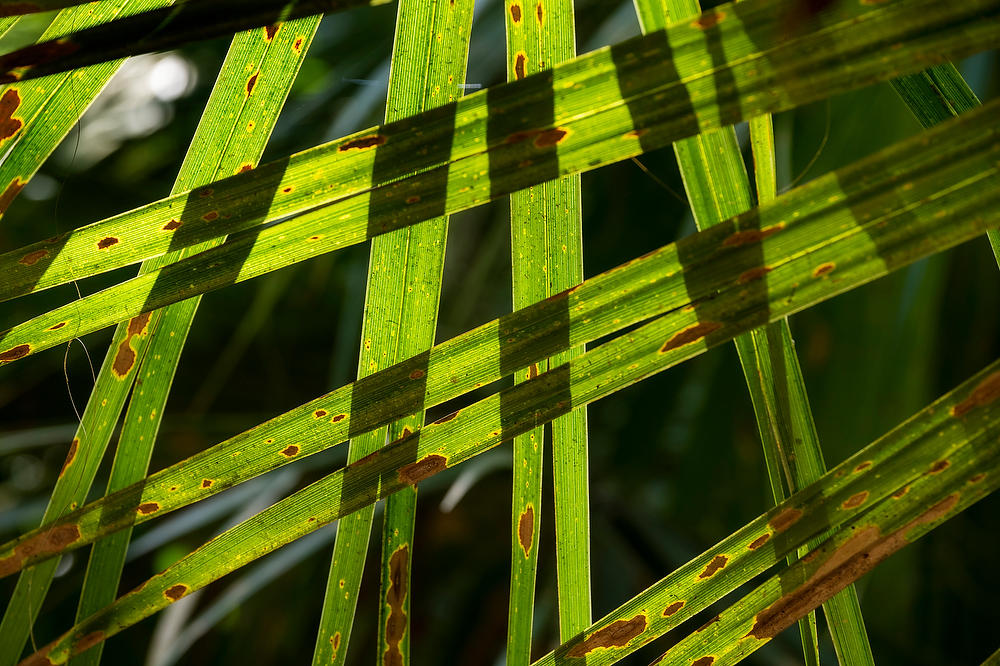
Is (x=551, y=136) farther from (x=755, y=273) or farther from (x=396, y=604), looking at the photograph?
(x=396, y=604)

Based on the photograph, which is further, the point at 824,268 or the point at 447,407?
the point at 447,407

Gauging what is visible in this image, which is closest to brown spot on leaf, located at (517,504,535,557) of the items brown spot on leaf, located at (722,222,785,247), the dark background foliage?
brown spot on leaf, located at (722,222,785,247)

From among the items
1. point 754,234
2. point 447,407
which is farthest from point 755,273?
point 447,407

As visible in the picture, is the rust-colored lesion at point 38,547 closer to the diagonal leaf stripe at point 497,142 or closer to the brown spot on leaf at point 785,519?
the diagonal leaf stripe at point 497,142

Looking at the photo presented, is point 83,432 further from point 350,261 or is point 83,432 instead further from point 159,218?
point 350,261

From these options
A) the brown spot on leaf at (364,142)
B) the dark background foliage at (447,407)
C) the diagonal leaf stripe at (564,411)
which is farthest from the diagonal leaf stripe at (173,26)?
the dark background foliage at (447,407)

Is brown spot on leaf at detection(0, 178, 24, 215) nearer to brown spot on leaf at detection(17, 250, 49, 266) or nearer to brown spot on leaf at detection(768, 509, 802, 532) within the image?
brown spot on leaf at detection(17, 250, 49, 266)

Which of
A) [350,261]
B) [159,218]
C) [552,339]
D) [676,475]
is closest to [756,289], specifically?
[552,339]
